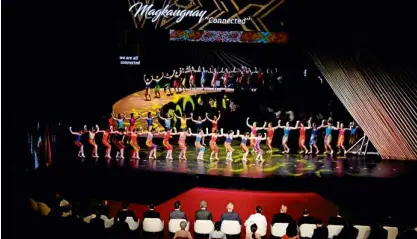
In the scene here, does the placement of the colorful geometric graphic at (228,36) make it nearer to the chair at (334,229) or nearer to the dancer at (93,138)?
the dancer at (93,138)

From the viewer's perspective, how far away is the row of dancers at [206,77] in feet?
54.7

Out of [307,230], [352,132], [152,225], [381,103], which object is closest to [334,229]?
[307,230]

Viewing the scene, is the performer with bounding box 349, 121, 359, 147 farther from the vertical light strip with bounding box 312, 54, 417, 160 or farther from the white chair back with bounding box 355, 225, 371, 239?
the white chair back with bounding box 355, 225, 371, 239

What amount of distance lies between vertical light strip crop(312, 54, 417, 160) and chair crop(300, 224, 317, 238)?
18.4 ft

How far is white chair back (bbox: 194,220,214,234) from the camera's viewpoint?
9781 mm

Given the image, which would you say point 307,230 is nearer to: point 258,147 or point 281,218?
point 281,218

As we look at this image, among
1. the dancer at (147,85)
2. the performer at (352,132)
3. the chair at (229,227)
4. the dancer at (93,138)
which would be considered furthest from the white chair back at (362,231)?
the dancer at (147,85)

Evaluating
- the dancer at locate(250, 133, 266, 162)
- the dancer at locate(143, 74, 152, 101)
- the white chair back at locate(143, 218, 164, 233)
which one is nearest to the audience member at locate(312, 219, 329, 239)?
the white chair back at locate(143, 218, 164, 233)

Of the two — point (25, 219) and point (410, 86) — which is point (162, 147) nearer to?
point (25, 219)

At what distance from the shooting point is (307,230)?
31.2 feet

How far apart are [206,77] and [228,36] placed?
2.74m

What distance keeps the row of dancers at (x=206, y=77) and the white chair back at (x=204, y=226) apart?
736 centimetres

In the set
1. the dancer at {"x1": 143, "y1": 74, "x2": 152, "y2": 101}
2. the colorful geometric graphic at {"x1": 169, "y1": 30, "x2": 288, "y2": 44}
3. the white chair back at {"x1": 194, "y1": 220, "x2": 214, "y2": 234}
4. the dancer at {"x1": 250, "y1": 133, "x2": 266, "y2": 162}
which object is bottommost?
the white chair back at {"x1": 194, "y1": 220, "x2": 214, "y2": 234}

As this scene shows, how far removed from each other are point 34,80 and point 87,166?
227cm
